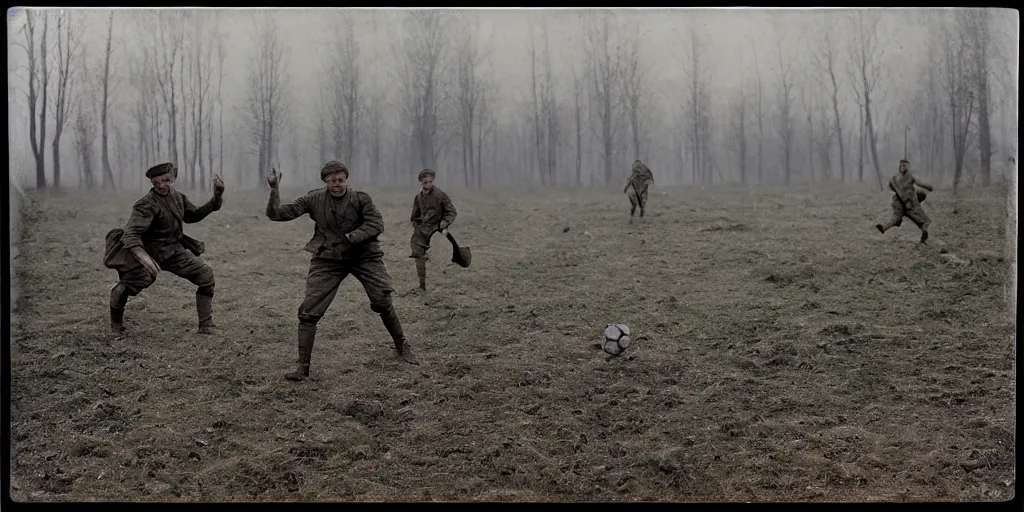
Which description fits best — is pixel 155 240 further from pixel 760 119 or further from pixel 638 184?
pixel 760 119

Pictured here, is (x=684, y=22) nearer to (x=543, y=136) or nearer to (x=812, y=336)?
(x=543, y=136)

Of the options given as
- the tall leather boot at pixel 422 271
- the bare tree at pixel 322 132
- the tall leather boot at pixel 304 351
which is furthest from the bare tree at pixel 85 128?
the tall leather boot at pixel 422 271

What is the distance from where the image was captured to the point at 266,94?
5895mm

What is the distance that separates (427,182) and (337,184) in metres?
1.21

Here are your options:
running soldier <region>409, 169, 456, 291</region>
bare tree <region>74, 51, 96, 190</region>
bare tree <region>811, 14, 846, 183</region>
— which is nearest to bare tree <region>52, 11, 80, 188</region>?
bare tree <region>74, 51, 96, 190</region>

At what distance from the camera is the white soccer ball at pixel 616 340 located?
5969mm

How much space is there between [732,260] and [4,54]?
227 inches

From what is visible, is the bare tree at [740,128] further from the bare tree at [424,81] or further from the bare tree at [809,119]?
the bare tree at [424,81]

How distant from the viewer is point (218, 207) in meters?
5.71

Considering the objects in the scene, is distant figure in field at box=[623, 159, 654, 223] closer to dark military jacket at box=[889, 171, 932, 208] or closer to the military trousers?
dark military jacket at box=[889, 171, 932, 208]

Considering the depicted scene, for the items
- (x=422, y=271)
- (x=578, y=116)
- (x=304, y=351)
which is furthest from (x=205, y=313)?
(x=578, y=116)

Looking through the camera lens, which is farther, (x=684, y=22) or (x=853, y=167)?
(x=853, y=167)

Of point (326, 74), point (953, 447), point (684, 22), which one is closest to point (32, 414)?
point (326, 74)

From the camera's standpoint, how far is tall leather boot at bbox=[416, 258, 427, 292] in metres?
6.77
